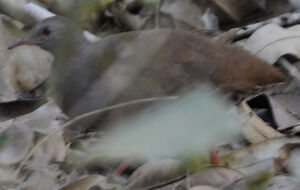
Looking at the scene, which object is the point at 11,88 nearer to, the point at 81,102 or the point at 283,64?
the point at 81,102

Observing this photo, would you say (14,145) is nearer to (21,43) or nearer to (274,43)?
(21,43)

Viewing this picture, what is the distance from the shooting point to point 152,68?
3369mm

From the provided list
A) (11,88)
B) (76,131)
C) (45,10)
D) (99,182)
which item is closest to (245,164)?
(99,182)

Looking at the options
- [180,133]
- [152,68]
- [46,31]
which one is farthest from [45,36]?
[180,133]

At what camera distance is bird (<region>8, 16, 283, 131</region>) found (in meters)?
3.27

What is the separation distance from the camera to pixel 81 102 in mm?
3553

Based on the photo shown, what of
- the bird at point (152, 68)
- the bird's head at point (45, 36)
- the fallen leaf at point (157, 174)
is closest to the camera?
the fallen leaf at point (157, 174)

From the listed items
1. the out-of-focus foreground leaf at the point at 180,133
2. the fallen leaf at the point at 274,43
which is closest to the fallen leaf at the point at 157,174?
the out-of-focus foreground leaf at the point at 180,133

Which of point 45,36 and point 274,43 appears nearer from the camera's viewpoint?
point 274,43

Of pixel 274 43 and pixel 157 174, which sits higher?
pixel 274 43

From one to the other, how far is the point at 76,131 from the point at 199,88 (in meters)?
0.68

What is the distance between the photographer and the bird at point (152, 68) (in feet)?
10.7

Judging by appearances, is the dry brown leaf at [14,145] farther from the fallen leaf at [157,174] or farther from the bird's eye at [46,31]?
the bird's eye at [46,31]

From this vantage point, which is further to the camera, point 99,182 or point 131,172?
point 131,172
